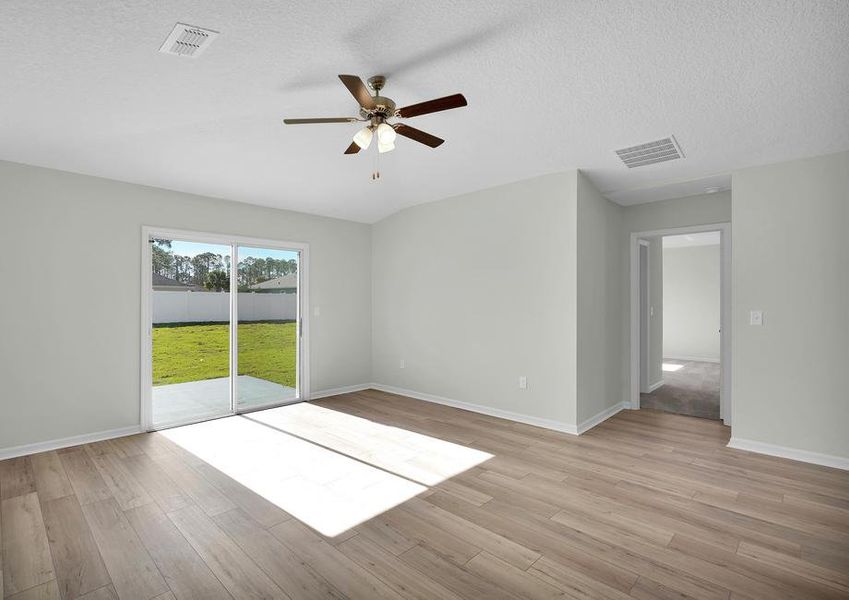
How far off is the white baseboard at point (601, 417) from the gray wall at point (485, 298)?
0.20 metres

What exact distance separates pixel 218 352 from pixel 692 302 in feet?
32.2

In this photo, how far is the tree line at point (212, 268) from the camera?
14.9 feet

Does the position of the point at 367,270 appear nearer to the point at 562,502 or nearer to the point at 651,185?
the point at 651,185

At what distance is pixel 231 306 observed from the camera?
198 inches

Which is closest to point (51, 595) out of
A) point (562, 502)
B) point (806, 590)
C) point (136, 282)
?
point (562, 502)

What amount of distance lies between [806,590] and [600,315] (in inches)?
119

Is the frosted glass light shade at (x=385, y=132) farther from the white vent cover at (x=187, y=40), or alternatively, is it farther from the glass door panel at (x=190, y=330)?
the glass door panel at (x=190, y=330)

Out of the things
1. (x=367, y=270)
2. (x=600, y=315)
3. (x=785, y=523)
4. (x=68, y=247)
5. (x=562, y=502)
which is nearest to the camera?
(x=785, y=523)

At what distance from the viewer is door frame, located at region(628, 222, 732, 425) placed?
4.62 m

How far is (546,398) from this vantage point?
4449mm

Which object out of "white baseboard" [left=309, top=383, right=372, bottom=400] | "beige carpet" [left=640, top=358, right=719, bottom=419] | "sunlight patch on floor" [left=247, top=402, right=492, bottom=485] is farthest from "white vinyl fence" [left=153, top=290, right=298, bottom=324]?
"beige carpet" [left=640, top=358, right=719, bottom=419]

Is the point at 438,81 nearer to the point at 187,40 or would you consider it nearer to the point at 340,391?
the point at 187,40

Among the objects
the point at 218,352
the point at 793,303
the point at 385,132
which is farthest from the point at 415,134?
the point at 218,352

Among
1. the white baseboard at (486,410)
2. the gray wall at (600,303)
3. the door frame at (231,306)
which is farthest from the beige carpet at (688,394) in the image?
the door frame at (231,306)
